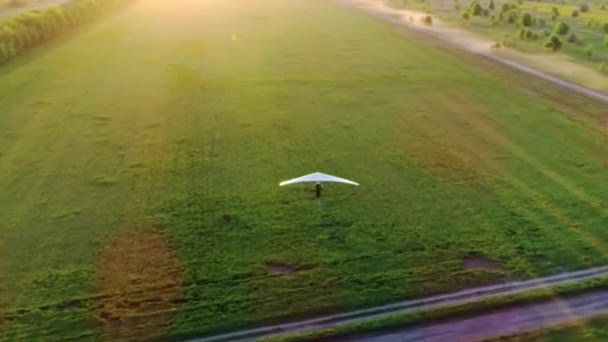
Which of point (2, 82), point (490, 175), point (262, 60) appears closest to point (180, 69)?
point (262, 60)

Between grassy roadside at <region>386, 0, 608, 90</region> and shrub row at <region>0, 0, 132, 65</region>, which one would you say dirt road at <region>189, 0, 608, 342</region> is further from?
shrub row at <region>0, 0, 132, 65</region>

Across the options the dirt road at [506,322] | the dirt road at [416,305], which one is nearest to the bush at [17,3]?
the dirt road at [416,305]

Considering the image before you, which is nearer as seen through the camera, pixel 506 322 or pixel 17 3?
pixel 506 322

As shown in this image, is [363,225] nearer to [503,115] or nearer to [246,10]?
[503,115]

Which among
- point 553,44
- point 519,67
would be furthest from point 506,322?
point 553,44

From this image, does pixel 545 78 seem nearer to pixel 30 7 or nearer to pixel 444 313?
pixel 444 313

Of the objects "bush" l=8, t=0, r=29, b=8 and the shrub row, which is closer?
the shrub row

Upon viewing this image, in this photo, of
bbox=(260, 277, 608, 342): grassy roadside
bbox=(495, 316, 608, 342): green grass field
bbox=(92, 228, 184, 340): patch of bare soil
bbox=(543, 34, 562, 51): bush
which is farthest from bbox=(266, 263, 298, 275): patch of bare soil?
bbox=(543, 34, 562, 51): bush
